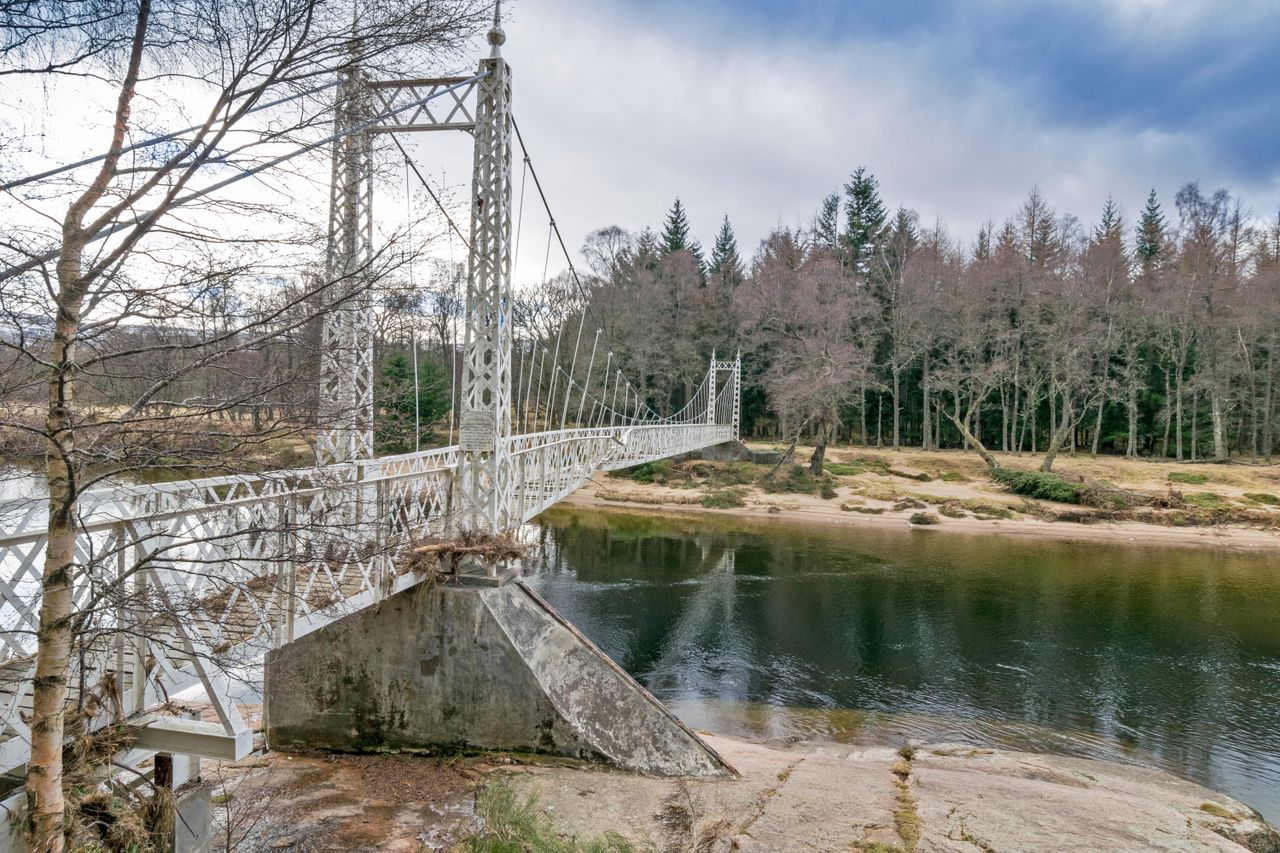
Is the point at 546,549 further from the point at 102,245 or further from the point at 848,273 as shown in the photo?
the point at 848,273

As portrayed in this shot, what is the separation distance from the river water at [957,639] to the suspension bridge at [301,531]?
360 cm

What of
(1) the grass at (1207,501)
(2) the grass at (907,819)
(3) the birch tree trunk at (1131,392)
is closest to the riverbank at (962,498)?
(1) the grass at (1207,501)

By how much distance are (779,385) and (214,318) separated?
22.3m

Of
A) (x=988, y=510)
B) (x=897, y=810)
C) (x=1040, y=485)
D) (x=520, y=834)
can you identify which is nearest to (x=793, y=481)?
(x=988, y=510)

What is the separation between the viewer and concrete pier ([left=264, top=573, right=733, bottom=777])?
18.8 ft

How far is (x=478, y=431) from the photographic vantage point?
5.77 m

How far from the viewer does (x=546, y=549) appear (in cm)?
1692

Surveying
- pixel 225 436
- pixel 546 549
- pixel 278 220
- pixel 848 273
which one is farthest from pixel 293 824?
pixel 848 273

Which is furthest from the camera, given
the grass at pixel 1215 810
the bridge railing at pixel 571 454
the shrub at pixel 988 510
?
the shrub at pixel 988 510

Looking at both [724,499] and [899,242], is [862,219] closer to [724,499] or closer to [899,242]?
[899,242]

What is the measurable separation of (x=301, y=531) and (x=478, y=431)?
7.64ft

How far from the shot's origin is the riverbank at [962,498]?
61.7ft

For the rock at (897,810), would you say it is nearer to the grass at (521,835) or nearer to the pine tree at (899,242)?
the grass at (521,835)

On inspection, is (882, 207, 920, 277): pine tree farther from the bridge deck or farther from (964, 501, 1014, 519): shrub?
the bridge deck
